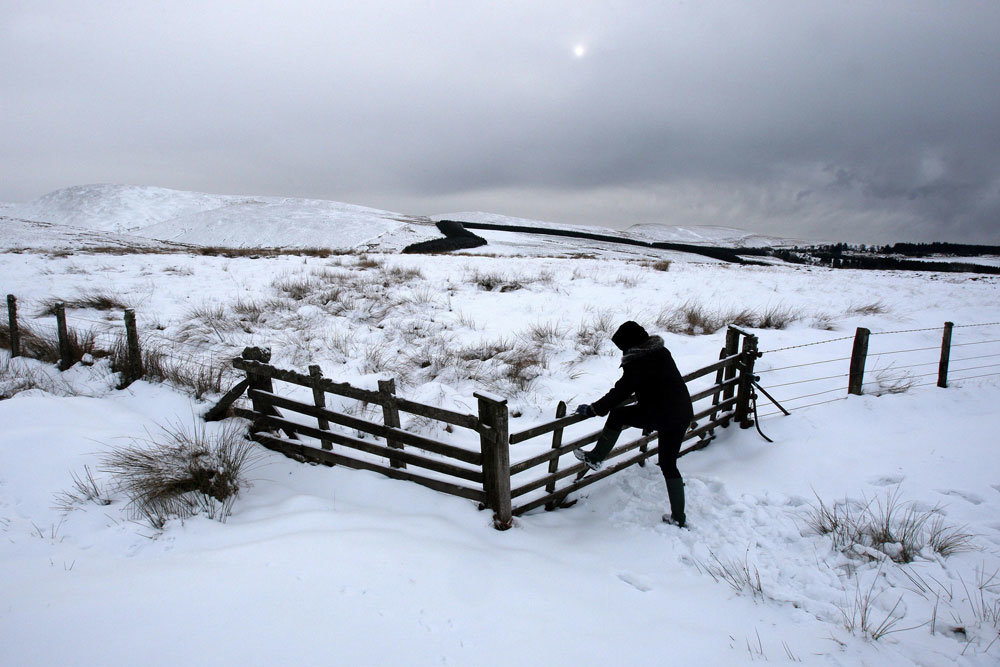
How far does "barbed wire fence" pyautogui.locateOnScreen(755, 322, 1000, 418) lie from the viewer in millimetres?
7254

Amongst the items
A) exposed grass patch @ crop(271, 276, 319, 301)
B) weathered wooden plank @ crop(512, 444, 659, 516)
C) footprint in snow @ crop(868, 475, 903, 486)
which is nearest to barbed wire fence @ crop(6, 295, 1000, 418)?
footprint in snow @ crop(868, 475, 903, 486)

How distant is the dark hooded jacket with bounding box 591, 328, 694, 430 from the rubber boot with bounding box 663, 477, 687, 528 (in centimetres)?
56

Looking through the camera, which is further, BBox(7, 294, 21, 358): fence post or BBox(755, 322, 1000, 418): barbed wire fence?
BBox(7, 294, 21, 358): fence post

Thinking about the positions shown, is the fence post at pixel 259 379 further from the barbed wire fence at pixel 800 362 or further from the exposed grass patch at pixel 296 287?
the exposed grass patch at pixel 296 287

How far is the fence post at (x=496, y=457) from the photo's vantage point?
4039mm

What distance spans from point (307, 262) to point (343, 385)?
59.9ft

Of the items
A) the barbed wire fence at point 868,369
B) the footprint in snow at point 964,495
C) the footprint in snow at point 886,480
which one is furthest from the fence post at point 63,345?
the footprint in snow at point 964,495

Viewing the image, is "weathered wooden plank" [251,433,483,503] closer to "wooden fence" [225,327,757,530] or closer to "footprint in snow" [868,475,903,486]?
"wooden fence" [225,327,757,530]

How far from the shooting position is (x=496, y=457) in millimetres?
4160

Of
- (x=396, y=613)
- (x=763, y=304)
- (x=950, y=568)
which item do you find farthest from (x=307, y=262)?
(x=950, y=568)

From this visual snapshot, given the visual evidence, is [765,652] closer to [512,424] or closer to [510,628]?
[510,628]

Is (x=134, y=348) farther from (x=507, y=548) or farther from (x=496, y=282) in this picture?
(x=496, y=282)

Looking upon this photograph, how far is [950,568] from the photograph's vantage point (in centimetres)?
A: 356

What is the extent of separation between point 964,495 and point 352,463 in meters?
6.52
